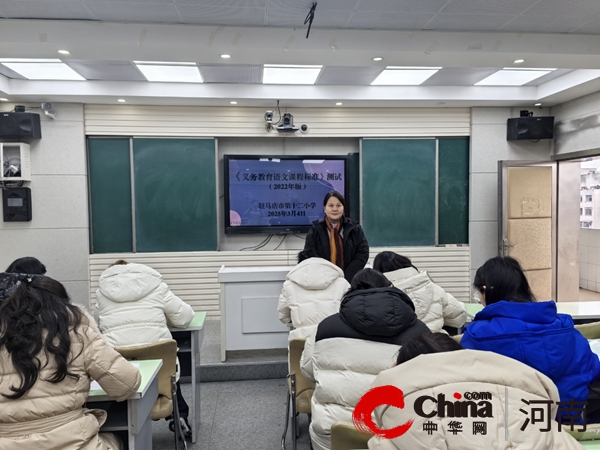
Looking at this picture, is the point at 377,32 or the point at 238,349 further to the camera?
→ the point at 238,349

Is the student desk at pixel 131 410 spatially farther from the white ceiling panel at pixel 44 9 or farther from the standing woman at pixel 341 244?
the white ceiling panel at pixel 44 9

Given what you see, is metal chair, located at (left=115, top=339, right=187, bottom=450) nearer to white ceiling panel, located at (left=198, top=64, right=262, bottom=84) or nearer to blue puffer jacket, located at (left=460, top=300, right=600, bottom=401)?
blue puffer jacket, located at (left=460, top=300, right=600, bottom=401)

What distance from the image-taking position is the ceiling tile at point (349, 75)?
14.6 feet

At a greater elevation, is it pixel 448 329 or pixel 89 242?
pixel 89 242

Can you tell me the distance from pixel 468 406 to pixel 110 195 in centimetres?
523

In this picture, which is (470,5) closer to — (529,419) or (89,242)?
(529,419)

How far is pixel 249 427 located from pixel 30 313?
6.48ft

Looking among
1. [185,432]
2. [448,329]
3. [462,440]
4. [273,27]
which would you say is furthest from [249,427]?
[273,27]

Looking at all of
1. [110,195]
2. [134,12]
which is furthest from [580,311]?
[110,195]

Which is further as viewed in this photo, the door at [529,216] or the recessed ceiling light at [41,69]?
the door at [529,216]

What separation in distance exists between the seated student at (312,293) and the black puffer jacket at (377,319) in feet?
3.06

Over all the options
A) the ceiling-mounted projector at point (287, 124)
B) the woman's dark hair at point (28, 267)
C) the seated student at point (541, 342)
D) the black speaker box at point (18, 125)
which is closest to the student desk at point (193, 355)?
the woman's dark hair at point (28, 267)

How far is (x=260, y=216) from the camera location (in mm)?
5613

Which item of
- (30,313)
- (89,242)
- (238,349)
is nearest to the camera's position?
(30,313)
